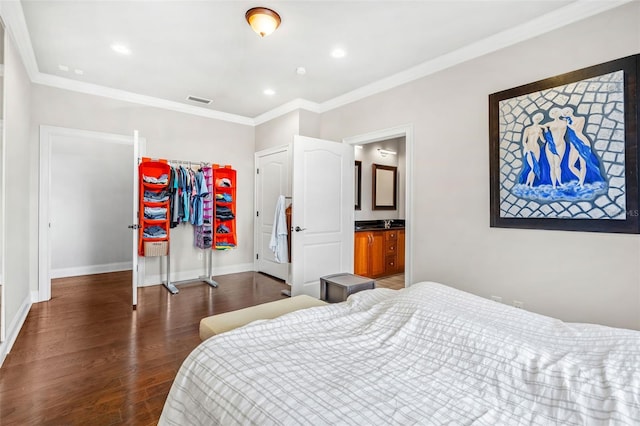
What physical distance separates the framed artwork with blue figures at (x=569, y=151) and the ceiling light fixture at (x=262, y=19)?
201 centimetres

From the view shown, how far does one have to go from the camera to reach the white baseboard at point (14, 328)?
234 cm

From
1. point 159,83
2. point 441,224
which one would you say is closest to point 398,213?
point 441,224

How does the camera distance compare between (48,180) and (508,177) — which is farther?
(48,180)

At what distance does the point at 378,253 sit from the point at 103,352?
3777mm

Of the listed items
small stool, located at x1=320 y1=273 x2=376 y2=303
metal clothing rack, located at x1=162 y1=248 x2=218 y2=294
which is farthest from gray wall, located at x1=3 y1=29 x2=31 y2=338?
small stool, located at x1=320 y1=273 x2=376 y2=303

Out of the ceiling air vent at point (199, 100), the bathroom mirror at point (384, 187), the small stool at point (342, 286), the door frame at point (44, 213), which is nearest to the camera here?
the small stool at point (342, 286)

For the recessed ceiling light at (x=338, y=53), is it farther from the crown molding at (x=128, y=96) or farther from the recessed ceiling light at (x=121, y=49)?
the crown molding at (x=128, y=96)

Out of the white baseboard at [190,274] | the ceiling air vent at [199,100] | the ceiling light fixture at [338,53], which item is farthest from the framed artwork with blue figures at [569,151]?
the white baseboard at [190,274]

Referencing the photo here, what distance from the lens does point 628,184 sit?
2102 millimetres

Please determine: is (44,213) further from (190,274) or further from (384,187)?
(384,187)

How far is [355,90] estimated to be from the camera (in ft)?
13.1

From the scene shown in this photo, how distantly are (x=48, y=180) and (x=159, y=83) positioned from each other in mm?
1748

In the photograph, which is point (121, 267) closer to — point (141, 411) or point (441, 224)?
point (141, 411)

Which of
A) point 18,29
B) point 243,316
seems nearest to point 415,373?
point 243,316
